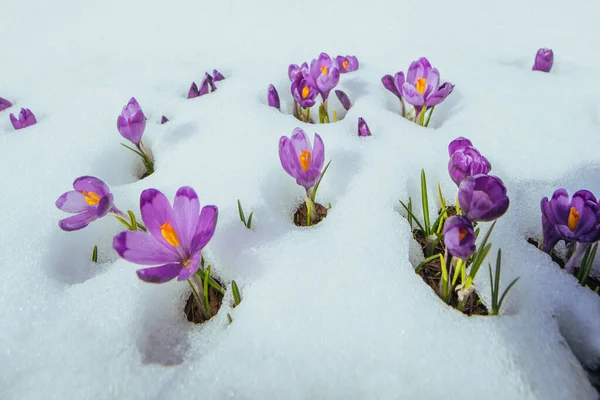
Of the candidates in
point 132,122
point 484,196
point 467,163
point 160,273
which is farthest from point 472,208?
point 132,122

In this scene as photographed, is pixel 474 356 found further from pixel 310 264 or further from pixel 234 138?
pixel 234 138

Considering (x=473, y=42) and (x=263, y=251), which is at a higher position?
(x=473, y=42)

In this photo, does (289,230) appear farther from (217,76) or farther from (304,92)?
Result: (217,76)

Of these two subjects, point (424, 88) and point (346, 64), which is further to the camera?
point (346, 64)

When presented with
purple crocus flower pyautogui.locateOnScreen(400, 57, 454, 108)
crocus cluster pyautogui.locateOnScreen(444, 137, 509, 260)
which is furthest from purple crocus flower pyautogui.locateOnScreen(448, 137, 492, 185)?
purple crocus flower pyautogui.locateOnScreen(400, 57, 454, 108)

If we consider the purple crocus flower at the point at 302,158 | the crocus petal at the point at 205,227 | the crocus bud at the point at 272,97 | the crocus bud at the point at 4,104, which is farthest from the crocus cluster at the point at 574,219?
the crocus bud at the point at 4,104

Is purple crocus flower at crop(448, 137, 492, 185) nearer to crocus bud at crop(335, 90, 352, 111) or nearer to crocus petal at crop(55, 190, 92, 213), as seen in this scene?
crocus bud at crop(335, 90, 352, 111)

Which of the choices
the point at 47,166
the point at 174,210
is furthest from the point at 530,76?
the point at 47,166

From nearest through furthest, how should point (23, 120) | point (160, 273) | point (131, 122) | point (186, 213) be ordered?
point (160, 273) < point (186, 213) < point (131, 122) < point (23, 120)
